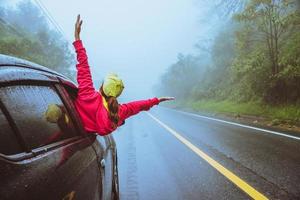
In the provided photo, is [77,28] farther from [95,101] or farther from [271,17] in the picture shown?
[271,17]

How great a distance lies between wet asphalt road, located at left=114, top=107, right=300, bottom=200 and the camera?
5.27 meters

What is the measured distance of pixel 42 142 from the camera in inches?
91.7

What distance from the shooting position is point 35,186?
5.60ft

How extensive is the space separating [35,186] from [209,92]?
1509 inches

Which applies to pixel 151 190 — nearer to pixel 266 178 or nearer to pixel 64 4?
pixel 266 178

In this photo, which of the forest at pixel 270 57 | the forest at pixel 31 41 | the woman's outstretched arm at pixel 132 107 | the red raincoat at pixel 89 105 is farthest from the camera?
the forest at pixel 31 41

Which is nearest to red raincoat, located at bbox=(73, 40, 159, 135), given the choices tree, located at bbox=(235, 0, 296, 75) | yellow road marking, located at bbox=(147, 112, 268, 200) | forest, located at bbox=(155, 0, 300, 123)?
yellow road marking, located at bbox=(147, 112, 268, 200)

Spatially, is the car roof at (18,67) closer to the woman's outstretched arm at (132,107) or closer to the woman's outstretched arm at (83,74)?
the woman's outstretched arm at (83,74)

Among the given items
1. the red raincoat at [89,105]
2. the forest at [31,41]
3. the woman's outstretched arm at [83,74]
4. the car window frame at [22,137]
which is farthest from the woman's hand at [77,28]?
the forest at [31,41]

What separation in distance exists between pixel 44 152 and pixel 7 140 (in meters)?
0.31

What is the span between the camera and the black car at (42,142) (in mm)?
1707

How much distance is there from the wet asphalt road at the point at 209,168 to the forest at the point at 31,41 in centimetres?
1633

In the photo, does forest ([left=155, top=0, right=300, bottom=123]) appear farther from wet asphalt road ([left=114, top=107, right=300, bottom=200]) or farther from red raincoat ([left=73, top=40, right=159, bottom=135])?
red raincoat ([left=73, top=40, right=159, bottom=135])

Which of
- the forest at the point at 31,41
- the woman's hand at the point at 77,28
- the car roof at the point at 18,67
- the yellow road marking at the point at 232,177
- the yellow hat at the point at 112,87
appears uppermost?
the forest at the point at 31,41
